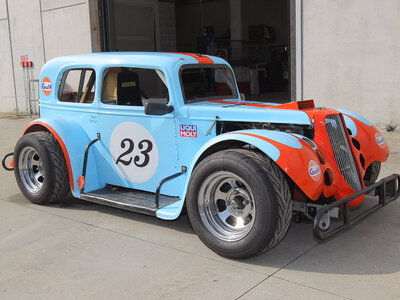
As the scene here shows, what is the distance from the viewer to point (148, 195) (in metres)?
4.63

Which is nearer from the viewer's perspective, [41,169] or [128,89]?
[128,89]

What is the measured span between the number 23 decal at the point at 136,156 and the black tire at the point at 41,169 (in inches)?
28.4

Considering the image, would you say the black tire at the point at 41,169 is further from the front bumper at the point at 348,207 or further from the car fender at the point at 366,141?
the car fender at the point at 366,141

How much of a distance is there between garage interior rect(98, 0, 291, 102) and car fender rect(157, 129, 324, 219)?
9514 mm

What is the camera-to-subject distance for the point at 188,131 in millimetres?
4266

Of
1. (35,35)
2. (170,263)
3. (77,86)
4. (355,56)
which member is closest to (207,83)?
(77,86)

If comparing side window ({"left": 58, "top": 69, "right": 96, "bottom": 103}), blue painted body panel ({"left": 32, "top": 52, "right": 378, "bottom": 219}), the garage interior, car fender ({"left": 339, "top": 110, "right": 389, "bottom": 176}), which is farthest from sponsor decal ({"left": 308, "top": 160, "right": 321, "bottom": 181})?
the garage interior

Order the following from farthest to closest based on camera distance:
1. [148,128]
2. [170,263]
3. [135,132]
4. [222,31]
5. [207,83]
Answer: [222,31] → [207,83] → [135,132] → [148,128] → [170,263]

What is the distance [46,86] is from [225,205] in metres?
2.91

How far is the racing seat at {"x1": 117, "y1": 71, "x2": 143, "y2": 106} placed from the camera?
4824 mm

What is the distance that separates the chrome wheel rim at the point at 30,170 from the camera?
532 cm

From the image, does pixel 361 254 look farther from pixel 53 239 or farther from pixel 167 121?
pixel 53 239

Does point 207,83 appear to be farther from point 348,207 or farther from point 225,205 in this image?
point 348,207

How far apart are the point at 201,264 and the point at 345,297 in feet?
3.73
